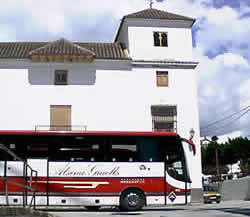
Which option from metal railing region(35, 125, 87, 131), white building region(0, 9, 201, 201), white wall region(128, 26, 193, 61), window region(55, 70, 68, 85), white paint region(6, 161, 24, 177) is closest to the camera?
white paint region(6, 161, 24, 177)

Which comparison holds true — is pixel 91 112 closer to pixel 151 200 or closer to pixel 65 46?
pixel 65 46

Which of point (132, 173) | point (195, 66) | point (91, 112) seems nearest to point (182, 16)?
point (195, 66)

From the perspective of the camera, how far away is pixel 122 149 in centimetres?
1684

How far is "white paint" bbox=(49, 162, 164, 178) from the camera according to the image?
53.8 feet

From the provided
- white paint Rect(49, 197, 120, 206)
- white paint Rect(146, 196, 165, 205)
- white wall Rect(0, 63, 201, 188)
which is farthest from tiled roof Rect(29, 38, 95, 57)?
white paint Rect(146, 196, 165, 205)

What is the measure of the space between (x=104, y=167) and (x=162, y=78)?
10.6 metres

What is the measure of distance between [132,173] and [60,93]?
32.1ft

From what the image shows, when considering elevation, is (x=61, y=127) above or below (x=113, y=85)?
below

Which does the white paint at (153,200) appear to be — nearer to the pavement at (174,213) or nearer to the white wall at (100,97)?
the pavement at (174,213)

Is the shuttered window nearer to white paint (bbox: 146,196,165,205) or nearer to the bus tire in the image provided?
the bus tire

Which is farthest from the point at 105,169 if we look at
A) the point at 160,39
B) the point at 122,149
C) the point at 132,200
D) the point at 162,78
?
the point at 160,39

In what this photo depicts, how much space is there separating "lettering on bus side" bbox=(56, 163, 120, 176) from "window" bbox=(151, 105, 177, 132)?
834 cm

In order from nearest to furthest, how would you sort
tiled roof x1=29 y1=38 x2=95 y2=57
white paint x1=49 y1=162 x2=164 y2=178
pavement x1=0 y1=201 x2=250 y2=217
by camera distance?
pavement x1=0 y1=201 x2=250 y2=217, white paint x1=49 y1=162 x2=164 y2=178, tiled roof x1=29 y1=38 x2=95 y2=57

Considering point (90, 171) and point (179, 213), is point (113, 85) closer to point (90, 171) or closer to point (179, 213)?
point (90, 171)
